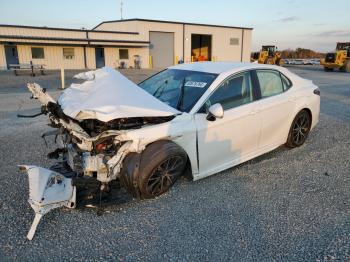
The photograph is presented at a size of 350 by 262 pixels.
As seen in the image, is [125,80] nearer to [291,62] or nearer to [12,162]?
[12,162]

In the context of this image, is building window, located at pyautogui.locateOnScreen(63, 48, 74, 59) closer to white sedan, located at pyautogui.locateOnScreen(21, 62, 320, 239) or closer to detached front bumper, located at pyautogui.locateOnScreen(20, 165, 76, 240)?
white sedan, located at pyautogui.locateOnScreen(21, 62, 320, 239)

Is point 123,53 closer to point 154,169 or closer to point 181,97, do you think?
point 181,97

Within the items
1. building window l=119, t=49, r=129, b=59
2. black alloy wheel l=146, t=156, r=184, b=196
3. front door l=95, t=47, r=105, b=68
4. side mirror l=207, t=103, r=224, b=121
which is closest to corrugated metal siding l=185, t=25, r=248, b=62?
building window l=119, t=49, r=129, b=59

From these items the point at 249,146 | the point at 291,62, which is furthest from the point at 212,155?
the point at 291,62

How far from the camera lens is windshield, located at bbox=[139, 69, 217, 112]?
4.06m

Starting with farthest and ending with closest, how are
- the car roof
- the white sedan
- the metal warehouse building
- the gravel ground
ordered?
the metal warehouse building
the car roof
the white sedan
the gravel ground

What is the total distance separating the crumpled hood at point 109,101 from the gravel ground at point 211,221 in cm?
110

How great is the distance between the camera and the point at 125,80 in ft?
13.5

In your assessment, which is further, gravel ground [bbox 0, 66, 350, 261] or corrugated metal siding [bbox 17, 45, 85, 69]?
corrugated metal siding [bbox 17, 45, 85, 69]

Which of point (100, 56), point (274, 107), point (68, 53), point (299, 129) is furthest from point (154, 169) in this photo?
point (100, 56)

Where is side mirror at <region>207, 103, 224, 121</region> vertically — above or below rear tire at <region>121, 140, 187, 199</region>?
above

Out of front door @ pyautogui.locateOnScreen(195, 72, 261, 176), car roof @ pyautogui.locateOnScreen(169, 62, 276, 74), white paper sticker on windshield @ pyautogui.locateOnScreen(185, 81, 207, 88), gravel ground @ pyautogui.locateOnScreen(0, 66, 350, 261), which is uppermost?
car roof @ pyautogui.locateOnScreen(169, 62, 276, 74)

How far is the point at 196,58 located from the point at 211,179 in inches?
1332

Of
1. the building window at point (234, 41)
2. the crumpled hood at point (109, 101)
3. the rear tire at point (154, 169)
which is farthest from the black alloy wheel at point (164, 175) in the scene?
the building window at point (234, 41)
